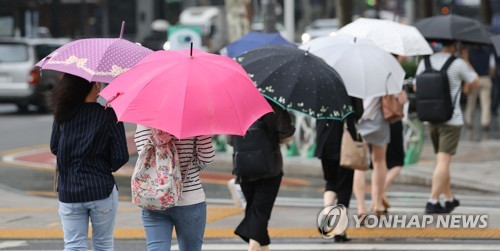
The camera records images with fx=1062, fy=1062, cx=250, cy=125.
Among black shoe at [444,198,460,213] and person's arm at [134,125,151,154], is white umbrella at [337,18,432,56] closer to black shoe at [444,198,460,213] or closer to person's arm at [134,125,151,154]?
black shoe at [444,198,460,213]

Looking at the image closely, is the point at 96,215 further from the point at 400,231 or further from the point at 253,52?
the point at 400,231

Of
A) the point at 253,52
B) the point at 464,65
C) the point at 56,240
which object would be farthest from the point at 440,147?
the point at 56,240

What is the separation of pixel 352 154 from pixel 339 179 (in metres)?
0.26

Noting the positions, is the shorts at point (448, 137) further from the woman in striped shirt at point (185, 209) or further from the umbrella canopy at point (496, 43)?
the woman in striped shirt at point (185, 209)

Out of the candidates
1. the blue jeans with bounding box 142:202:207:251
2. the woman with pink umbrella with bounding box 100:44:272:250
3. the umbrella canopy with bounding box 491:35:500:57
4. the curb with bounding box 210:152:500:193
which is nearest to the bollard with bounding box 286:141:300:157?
the curb with bounding box 210:152:500:193

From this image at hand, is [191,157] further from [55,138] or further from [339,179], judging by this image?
[339,179]

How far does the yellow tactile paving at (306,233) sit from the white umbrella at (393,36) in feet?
5.52

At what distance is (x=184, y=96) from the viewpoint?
555 cm

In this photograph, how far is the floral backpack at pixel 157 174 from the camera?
5738 millimetres

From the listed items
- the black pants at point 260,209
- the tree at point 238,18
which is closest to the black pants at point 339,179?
the black pants at point 260,209

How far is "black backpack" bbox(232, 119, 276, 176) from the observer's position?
765cm

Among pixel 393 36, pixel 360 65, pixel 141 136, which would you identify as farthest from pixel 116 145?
pixel 393 36

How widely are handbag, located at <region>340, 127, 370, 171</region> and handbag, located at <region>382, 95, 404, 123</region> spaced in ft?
2.13

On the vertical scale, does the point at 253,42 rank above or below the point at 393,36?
below
